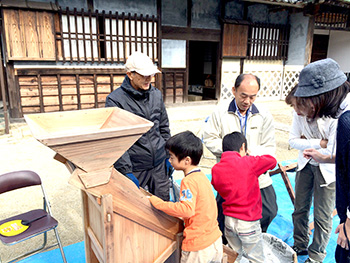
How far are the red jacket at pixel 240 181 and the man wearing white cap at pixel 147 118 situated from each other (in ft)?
2.31

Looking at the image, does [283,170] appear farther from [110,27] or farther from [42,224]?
[110,27]

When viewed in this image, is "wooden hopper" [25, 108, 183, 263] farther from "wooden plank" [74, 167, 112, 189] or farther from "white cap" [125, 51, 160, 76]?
"white cap" [125, 51, 160, 76]

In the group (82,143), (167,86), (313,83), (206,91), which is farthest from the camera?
(206,91)

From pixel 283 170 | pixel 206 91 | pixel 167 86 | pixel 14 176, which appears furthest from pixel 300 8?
pixel 14 176

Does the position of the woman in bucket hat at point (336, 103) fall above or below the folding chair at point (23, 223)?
above

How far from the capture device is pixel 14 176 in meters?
2.53

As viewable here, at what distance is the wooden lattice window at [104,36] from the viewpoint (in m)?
7.52

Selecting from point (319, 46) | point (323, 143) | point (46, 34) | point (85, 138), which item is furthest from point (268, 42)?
point (85, 138)

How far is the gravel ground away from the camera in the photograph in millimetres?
3176

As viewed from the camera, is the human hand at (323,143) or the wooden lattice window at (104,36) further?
the wooden lattice window at (104,36)

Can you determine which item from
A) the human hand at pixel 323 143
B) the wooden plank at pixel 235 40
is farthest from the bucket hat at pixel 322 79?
the wooden plank at pixel 235 40

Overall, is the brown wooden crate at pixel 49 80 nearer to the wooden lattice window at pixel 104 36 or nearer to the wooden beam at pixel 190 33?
the wooden lattice window at pixel 104 36

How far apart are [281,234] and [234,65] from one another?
8540mm

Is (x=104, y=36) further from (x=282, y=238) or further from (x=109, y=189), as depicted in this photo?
(x=109, y=189)
